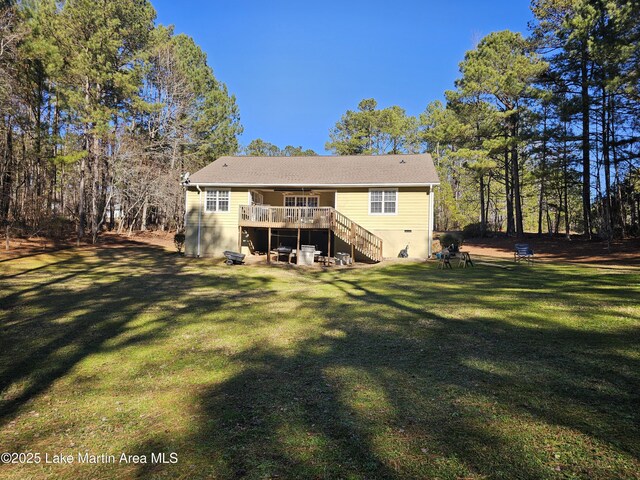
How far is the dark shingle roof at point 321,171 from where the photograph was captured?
63.3 ft

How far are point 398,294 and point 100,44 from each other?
26013mm

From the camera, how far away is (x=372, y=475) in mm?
2615

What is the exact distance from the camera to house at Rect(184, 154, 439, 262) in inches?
727

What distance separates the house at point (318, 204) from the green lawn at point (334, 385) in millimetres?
9366

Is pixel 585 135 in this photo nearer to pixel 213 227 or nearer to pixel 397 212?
pixel 397 212

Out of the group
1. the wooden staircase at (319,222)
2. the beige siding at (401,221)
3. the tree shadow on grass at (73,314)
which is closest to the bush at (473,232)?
the beige siding at (401,221)

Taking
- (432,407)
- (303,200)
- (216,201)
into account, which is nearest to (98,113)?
(216,201)

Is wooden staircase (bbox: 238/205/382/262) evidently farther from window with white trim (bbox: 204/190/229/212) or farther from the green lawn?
the green lawn

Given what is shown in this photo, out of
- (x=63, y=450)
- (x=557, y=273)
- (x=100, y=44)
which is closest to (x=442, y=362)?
(x=63, y=450)

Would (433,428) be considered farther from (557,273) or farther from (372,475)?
(557,273)

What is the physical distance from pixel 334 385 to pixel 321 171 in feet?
59.6

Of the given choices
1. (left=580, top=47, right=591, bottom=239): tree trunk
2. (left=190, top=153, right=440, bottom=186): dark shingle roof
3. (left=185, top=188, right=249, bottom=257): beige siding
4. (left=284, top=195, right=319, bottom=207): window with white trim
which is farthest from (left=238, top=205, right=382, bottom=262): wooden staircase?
(left=580, top=47, right=591, bottom=239): tree trunk

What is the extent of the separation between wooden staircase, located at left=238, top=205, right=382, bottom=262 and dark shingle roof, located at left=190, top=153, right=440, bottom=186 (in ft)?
5.94

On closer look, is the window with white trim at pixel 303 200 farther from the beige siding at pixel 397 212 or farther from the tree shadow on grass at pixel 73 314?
the tree shadow on grass at pixel 73 314
